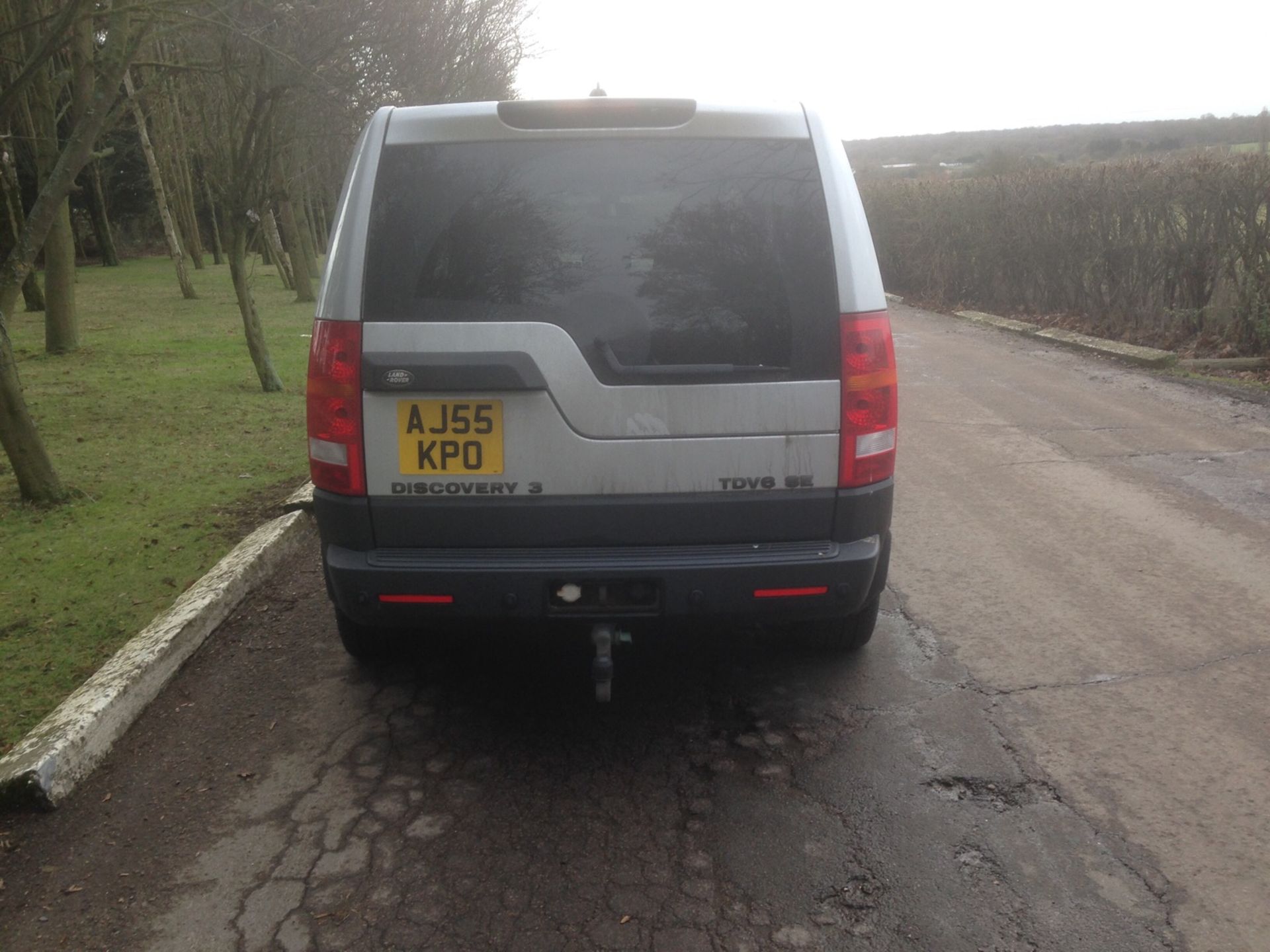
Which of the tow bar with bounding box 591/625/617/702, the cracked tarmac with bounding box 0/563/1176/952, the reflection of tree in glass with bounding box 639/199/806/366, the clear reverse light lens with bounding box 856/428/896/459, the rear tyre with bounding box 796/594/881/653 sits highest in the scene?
the reflection of tree in glass with bounding box 639/199/806/366

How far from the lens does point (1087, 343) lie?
1277 centimetres

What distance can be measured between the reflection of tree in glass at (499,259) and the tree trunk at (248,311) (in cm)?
804

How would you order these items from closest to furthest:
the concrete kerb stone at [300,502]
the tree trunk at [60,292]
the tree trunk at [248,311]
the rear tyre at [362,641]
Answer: the rear tyre at [362,641] < the concrete kerb stone at [300,502] < the tree trunk at [248,311] < the tree trunk at [60,292]

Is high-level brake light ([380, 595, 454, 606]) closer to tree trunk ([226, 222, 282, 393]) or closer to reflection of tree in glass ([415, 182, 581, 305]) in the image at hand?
reflection of tree in glass ([415, 182, 581, 305])

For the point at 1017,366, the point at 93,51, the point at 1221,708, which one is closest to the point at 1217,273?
A: the point at 1017,366

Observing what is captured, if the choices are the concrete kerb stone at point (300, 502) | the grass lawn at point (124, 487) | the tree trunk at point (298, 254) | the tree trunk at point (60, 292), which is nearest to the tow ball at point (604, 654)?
the grass lawn at point (124, 487)

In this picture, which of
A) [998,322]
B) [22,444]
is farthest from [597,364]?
[998,322]

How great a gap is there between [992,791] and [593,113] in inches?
93.2

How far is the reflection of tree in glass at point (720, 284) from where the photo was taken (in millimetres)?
3277

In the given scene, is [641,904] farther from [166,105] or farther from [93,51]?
[166,105]

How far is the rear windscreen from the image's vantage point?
327 cm

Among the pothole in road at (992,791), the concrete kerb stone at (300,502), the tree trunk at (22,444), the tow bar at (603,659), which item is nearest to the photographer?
the pothole in road at (992,791)

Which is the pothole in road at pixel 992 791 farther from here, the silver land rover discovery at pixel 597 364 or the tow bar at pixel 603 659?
the tow bar at pixel 603 659

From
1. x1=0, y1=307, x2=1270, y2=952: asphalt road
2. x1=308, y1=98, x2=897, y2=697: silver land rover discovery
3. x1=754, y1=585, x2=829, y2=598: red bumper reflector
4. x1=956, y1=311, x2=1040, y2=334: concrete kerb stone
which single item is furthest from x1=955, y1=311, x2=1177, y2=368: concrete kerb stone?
x1=754, y1=585, x2=829, y2=598: red bumper reflector
